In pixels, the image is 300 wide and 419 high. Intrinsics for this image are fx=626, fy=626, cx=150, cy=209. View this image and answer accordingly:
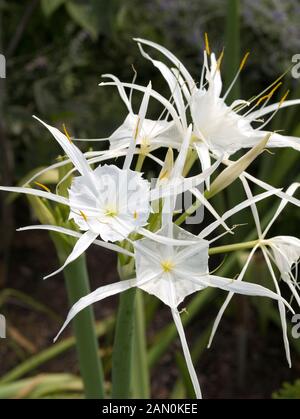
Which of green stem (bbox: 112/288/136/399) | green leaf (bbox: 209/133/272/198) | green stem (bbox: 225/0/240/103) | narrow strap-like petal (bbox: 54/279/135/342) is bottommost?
Result: narrow strap-like petal (bbox: 54/279/135/342)

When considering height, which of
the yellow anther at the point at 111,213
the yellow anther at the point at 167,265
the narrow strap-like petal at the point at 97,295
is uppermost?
the yellow anther at the point at 111,213

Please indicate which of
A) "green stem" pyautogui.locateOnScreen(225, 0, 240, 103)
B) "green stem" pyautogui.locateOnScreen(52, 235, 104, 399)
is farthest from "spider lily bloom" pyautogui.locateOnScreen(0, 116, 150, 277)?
"green stem" pyautogui.locateOnScreen(225, 0, 240, 103)

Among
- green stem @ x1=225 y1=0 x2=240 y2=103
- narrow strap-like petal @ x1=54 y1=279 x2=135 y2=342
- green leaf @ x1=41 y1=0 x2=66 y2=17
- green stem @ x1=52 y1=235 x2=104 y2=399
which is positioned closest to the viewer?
narrow strap-like petal @ x1=54 y1=279 x2=135 y2=342

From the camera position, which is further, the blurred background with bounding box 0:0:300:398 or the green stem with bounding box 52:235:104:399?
the blurred background with bounding box 0:0:300:398

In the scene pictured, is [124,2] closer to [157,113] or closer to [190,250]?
[157,113]

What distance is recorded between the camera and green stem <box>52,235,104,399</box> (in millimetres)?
499

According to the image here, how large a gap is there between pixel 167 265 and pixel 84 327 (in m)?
0.17

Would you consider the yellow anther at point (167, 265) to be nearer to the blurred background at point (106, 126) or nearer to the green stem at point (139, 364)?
the green stem at point (139, 364)

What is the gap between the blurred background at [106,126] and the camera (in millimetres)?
1043

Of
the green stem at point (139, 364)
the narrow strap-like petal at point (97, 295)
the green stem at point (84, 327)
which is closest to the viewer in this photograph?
the narrow strap-like petal at point (97, 295)

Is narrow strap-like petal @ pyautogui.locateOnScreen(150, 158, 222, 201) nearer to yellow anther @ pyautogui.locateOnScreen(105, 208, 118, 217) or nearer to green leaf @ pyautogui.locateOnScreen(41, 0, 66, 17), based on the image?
yellow anther @ pyautogui.locateOnScreen(105, 208, 118, 217)

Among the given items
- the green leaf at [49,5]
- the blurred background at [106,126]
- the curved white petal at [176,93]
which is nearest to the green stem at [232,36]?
the blurred background at [106,126]

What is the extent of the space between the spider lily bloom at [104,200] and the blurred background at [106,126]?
57cm

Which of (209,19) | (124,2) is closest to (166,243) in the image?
(124,2)
